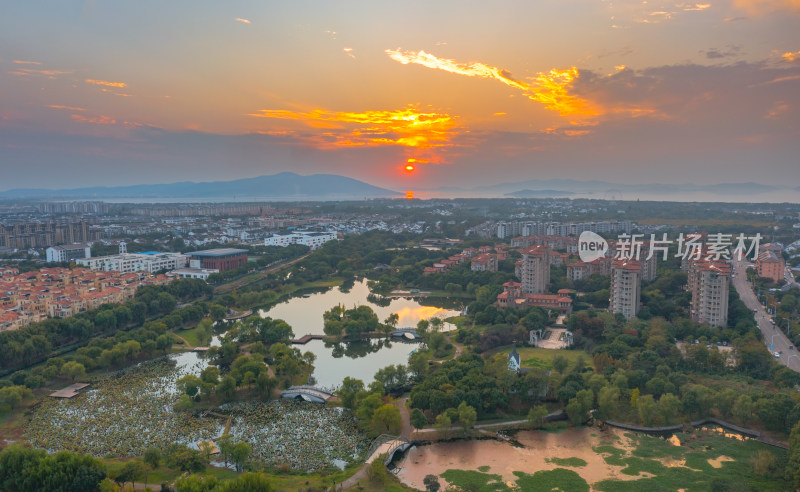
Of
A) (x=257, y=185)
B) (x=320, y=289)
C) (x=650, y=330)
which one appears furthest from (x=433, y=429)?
(x=257, y=185)

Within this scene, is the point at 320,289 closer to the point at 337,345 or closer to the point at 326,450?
the point at 337,345

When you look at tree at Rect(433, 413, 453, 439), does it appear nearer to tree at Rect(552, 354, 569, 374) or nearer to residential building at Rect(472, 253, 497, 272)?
tree at Rect(552, 354, 569, 374)

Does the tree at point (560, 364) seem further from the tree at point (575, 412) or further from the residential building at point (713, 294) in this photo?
the residential building at point (713, 294)

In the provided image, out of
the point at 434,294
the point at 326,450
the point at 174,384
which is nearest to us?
the point at 326,450

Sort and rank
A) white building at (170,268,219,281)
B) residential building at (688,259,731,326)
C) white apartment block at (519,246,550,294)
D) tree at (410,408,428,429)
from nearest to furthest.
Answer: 1. tree at (410,408,428,429)
2. residential building at (688,259,731,326)
3. white apartment block at (519,246,550,294)
4. white building at (170,268,219,281)

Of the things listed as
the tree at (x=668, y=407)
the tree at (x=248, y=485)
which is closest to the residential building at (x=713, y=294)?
the tree at (x=668, y=407)

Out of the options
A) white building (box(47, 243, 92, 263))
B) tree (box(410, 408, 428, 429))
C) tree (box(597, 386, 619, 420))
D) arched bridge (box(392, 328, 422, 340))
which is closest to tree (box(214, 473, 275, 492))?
tree (box(410, 408, 428, 429))

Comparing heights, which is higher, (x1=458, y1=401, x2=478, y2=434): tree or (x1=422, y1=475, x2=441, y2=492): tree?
(x1=458, y1=401, x2=478, y2=434): tree
